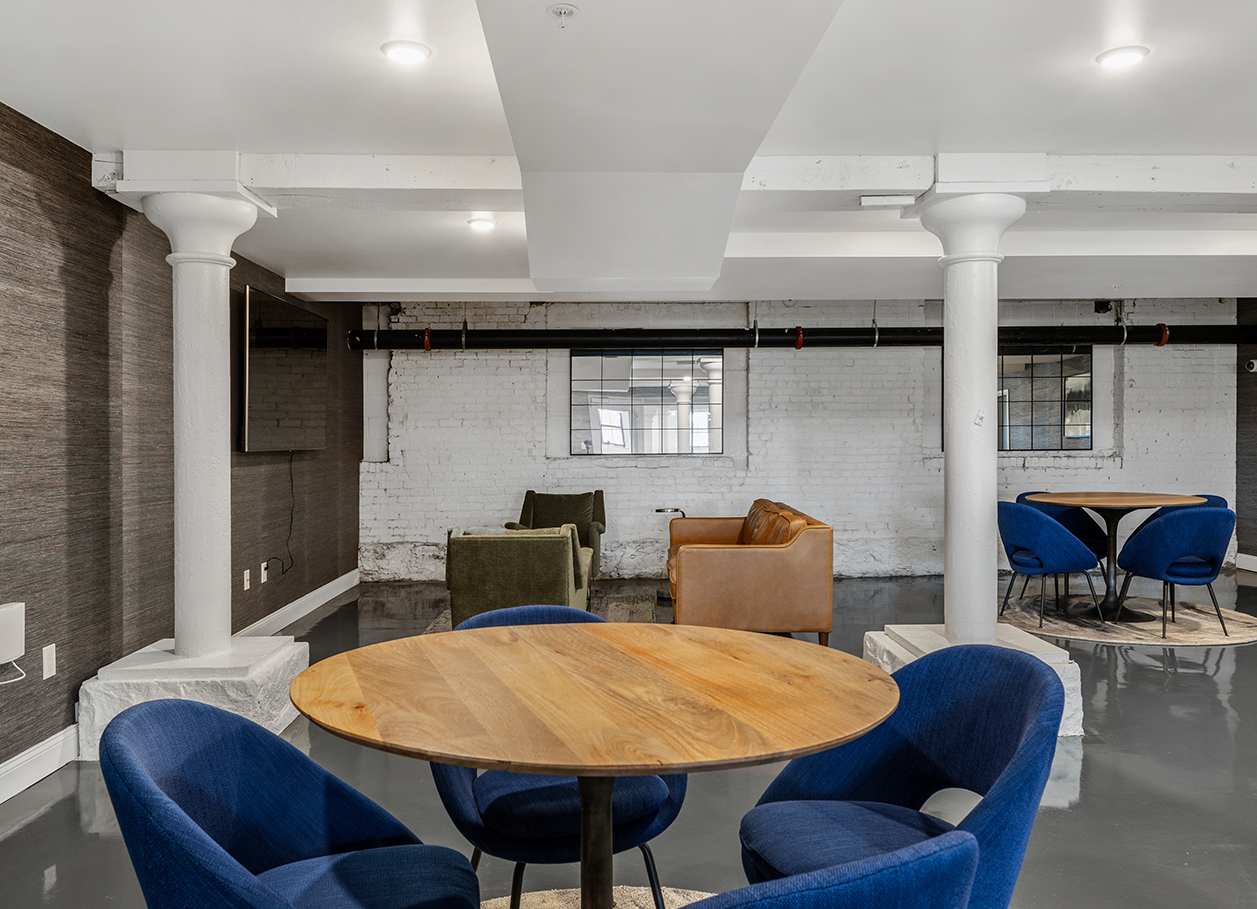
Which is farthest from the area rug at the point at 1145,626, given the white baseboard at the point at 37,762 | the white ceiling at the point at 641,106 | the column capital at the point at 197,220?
the white baseboard at the point at 37,762

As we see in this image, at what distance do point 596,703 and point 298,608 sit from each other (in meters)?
5.36

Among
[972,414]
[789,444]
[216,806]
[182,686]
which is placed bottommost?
[182,686]

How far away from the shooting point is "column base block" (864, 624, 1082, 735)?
353 centimetres

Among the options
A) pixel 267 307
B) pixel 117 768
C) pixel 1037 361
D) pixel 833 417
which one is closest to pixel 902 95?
pixel 117 768

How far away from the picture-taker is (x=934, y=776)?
178 centimetres

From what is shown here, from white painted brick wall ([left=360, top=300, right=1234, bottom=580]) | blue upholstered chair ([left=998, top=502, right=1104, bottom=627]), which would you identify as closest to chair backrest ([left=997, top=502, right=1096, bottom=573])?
blue upholstered chair ([left=998, top=502, right=1104, bottom=627])

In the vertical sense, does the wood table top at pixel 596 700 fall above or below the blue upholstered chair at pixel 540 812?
above

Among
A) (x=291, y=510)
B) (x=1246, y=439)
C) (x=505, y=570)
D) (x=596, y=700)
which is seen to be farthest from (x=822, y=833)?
(x=1246, y=439)

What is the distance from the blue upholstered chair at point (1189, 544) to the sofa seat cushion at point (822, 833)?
442 centimetres

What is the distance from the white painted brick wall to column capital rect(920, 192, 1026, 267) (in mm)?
4173

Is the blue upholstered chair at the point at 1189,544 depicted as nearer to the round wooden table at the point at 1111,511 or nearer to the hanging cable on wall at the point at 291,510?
the round wooden table at the point at 1111,511

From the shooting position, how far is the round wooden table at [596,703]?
45.8 inches

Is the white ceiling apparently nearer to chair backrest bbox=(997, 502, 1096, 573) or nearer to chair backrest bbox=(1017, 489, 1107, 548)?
chair backrest bbox=(997, 502, 1096, 573)

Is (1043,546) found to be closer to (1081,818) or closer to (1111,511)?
(1111,511)
